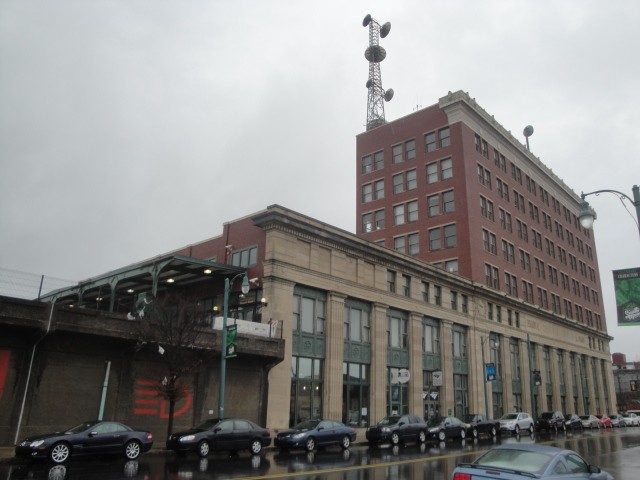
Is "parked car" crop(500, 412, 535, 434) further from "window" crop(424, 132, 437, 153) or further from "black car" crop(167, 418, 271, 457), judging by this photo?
"window" crop(424, 132, 437, 153)

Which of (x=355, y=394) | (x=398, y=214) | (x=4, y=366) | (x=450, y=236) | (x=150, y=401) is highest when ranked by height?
(x=398, y=214)

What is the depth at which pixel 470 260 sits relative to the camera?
5116cm

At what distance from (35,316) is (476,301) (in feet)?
120

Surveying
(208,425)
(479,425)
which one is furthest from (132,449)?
(479,425)

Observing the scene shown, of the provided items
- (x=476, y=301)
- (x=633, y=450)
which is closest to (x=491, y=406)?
(x=476, y=301)

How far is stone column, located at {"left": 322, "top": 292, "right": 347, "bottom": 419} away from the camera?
3225 centimetres

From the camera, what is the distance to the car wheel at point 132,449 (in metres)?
19.2

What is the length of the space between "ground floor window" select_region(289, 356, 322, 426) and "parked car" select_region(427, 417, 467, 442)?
6.50 meters

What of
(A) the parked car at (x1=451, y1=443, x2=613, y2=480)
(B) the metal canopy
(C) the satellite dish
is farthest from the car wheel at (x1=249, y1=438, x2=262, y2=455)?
(C) the satellite dish

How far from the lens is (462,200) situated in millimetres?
53188

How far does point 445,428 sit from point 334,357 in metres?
7.62

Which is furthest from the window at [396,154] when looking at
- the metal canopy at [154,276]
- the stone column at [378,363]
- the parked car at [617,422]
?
the parked car at [617,422]

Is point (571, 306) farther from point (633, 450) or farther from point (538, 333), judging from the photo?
point (633, 450)

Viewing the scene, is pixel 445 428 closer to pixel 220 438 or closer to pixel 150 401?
pixel 220 438
